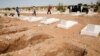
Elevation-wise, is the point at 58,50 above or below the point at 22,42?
above

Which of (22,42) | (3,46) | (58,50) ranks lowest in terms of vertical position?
(3,46)

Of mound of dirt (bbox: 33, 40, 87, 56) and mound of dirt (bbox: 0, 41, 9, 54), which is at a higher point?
mound of dirt (bbox: 33, 40, 87, 56)

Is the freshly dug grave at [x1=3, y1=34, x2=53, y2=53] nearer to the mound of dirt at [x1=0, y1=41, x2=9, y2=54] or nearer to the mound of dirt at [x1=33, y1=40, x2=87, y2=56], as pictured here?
the mound of dirt at [x1=0, y1=41, x2=9, y2=54]

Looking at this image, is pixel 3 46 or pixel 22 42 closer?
pixel 3 46

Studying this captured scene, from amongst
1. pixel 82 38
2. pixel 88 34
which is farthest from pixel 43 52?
pixel 88 34

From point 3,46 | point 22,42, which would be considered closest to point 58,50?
point 22,42

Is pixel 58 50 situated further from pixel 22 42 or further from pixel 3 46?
pixel 3 46

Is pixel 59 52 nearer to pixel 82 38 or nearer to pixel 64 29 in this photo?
pixel 82 38

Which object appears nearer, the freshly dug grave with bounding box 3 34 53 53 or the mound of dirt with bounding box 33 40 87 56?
the mound of dirt with bounding box 33 40 87 56

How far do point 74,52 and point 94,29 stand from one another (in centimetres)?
301

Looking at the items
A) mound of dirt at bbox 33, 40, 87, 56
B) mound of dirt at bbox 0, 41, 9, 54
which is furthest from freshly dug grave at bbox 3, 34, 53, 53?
mound of dirt at bbox 33, 40, 87, 56

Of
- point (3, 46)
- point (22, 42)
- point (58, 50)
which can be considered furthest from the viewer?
point (22, 42)

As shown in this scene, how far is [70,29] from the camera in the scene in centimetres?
1158

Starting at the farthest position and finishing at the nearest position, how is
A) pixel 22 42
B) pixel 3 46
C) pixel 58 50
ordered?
pixel 22 42 → pixel 3 46 → pixel 58 50
